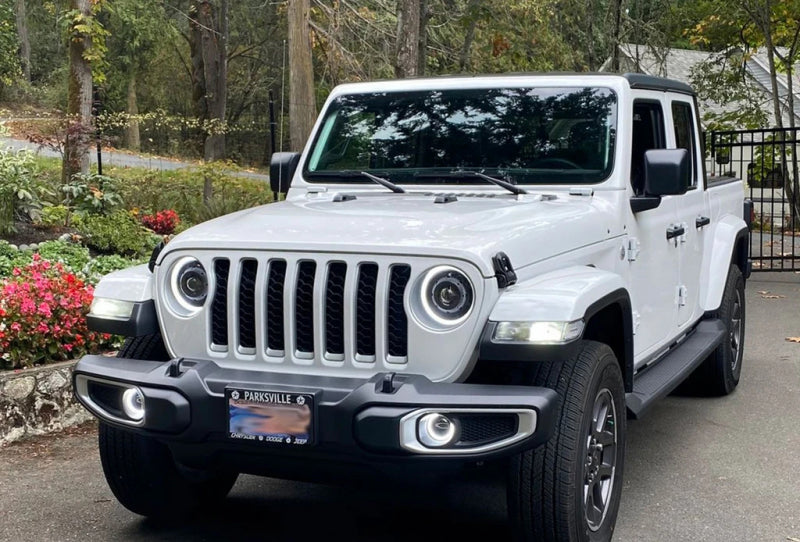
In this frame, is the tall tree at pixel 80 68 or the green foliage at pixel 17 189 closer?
the green foliage at pixel 17 189

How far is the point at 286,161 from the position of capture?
18.5ft

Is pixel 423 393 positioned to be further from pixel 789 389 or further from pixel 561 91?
pixel 789 389

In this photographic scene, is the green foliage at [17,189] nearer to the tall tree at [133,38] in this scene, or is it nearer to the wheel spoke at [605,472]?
the wheel spoke at [605,472]

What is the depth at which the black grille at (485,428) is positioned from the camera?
11.6 feet

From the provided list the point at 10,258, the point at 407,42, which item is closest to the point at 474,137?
the point at 10,258

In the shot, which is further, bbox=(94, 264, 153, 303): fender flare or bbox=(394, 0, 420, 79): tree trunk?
bbox=(394, 0, 420, 79): tree trunk

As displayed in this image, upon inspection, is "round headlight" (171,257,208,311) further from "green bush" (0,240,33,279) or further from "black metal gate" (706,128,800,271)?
"black metal gate" (706,128,800,271)

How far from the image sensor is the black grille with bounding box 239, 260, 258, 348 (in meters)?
3.93

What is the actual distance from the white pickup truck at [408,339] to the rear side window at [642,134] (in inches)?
11.1

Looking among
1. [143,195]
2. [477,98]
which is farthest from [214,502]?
[143,195]

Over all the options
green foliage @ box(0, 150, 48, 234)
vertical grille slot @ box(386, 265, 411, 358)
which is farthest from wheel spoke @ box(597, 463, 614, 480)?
green foliage @ box(0, 150, 48, 234)

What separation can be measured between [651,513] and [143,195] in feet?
32.7

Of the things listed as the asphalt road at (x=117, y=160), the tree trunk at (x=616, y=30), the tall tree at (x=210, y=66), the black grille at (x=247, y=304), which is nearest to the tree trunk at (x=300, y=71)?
the asphalt road at (x=117, y=160)

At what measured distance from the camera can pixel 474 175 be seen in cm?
502
